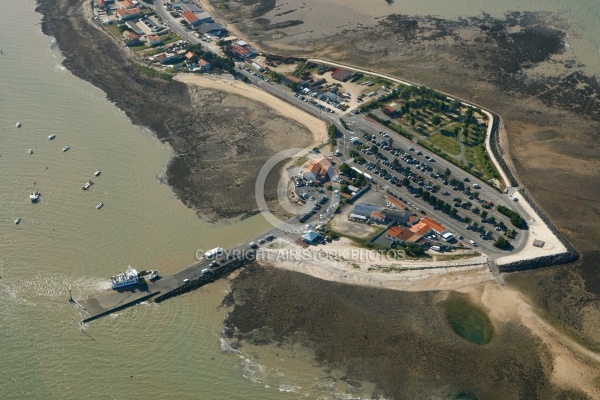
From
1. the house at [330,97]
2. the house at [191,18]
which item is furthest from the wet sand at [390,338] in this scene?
the house at [191,18]

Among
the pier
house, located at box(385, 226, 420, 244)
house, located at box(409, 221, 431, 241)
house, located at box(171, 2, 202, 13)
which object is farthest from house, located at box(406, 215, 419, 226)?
house, located at box(171, 2, 202, 13)

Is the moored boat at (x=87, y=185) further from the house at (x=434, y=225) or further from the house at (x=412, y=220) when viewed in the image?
the house at (x=434, y=225)

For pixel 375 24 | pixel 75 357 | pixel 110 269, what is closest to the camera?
pixel 75 357

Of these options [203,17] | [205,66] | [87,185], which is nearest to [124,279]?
[87,185]

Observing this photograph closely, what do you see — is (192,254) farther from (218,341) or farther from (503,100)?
(503,100)

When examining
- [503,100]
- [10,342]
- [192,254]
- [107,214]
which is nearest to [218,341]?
[192,254]

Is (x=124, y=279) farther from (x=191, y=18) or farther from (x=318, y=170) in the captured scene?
(x=191, y=18)

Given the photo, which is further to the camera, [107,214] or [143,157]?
[143,157]
